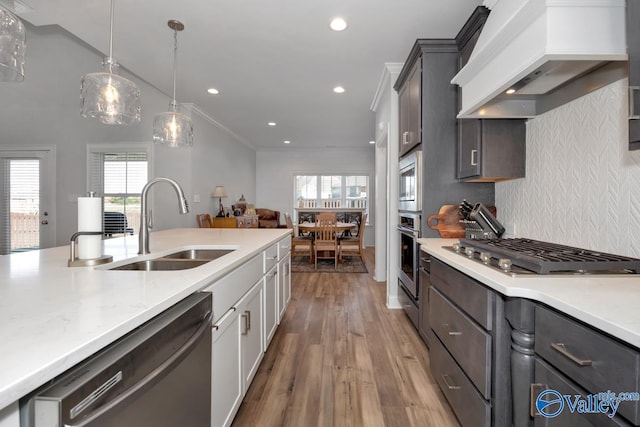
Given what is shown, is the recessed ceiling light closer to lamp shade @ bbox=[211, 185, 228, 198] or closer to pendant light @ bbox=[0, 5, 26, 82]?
pendant light @ bbox=[0, 5, 26, 82]

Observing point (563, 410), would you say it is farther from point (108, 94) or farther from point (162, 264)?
point (108, 94)

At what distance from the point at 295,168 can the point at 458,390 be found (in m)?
7.22

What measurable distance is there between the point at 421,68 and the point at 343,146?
17.7 feet

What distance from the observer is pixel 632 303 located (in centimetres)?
76

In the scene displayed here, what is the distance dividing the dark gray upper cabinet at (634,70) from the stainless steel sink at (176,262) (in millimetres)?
1757

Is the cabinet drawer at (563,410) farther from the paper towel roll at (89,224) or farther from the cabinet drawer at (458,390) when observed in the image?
the paper towel roll at (89,224)

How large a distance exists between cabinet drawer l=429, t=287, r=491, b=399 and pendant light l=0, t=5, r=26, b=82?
2646 millimetres

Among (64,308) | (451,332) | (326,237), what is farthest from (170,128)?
(451,332)

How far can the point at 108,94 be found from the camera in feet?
7.02

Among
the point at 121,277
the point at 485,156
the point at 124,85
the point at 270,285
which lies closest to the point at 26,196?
the point at 124,85

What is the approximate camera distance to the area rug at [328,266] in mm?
4871

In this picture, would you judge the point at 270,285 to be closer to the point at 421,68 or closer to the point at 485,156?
the point at 485,156

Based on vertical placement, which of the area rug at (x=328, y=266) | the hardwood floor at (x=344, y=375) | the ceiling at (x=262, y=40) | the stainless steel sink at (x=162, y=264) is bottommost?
the hardwood floor at (x=344, y=375)

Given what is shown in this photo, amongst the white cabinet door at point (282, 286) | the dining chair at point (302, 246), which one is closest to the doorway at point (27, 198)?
the dining chair at point (302, 246)
